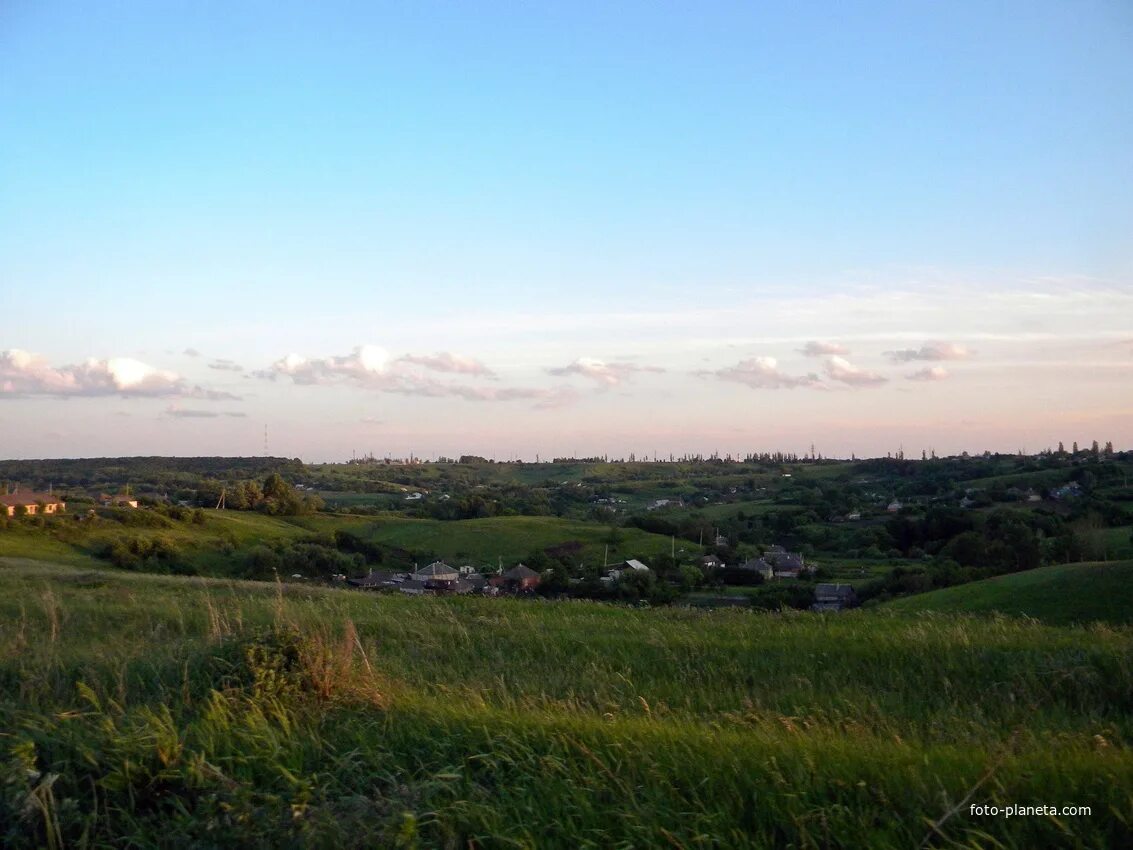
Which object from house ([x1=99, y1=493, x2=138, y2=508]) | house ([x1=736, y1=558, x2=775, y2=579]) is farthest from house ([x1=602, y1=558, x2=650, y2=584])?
house ([x1=99, y1=493, x2=138, y2=508])

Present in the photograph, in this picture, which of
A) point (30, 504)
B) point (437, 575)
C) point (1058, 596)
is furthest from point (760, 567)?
point (30, 504)

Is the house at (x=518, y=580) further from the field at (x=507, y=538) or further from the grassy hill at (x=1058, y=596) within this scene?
the grassy hill at (x=1058, y=596)

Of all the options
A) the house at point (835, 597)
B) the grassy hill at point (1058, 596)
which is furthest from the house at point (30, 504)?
the grassy hill at point (1058, 596)

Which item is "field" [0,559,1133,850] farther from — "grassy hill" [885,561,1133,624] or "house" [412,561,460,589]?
"house" [412,561,460,589]

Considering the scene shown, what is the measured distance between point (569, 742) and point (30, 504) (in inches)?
2221

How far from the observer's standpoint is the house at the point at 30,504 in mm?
47250

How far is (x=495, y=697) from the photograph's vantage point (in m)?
6.55

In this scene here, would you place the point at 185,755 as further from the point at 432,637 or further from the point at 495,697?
the point at 432,637

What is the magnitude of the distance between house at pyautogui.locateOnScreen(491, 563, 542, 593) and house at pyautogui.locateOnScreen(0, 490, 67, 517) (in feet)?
88.3

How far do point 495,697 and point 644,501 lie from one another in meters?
91.2

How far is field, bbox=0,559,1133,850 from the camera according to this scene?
3982 millimetres

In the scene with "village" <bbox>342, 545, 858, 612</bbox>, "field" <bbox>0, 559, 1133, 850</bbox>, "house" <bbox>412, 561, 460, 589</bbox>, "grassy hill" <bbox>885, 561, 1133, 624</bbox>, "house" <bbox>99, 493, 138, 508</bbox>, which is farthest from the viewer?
"house" <bbox>99, 493, 138, 508</bbox>

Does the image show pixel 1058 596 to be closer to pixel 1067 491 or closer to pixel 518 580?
pixel 518 580

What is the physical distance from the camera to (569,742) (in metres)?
4.92
